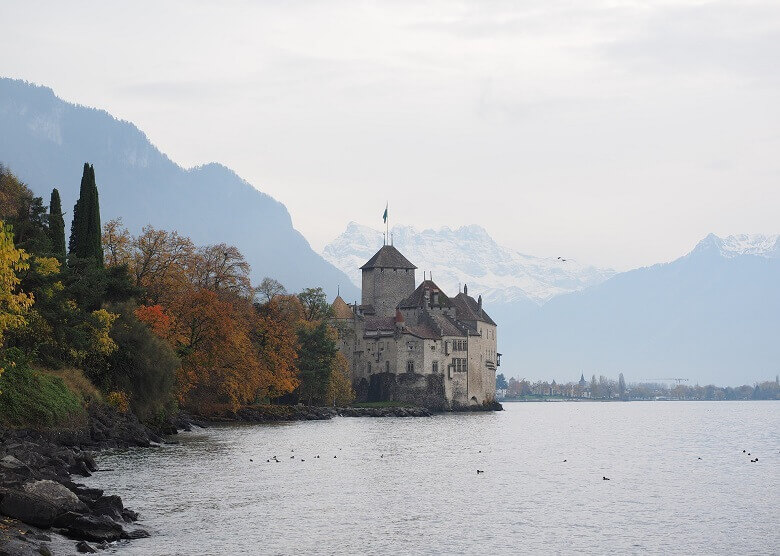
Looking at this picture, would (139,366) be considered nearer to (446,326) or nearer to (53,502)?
(53,502)

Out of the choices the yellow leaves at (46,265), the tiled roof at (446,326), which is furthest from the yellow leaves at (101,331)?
the tiled roof at (446,326)

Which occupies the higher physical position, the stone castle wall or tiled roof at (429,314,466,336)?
the stone castle wall

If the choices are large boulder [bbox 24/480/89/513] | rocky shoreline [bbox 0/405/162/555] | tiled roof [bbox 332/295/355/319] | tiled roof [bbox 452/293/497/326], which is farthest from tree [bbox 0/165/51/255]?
tiled roof [bbox 452/293/497/326]

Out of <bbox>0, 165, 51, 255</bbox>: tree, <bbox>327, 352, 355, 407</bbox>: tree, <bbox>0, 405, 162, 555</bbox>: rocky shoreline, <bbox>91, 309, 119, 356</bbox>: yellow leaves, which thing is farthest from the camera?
<bbox>327, 352, 355, 407</bbox>: tree

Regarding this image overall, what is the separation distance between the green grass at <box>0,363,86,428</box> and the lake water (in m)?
2.95

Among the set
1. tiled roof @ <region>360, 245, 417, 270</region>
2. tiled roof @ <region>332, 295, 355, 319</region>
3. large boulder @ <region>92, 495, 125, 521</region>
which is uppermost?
tiled roof @ <region>360, 245, 417, 270</region>

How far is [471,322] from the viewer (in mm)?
135250

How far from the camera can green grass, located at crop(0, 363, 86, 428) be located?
151 ft

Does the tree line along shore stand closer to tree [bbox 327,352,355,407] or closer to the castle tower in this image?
tree [bbox 327,352,355,407]

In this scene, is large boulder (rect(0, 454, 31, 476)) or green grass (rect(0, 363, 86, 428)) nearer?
large boulder (rect(0, 454, 31, 476))

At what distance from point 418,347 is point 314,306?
13607 millimetres

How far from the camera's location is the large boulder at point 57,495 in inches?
1115

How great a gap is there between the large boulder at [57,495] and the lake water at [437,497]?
6.16 ft

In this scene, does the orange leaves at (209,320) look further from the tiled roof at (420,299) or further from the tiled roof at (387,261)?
the tiled roof at (387,261)
